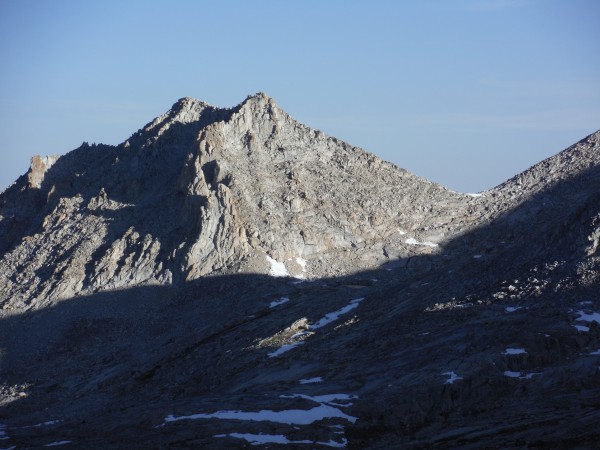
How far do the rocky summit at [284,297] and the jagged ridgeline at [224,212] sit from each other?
0.85 ft

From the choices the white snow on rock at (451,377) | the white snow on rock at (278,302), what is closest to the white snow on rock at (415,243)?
the white snow on rock at (278,302)

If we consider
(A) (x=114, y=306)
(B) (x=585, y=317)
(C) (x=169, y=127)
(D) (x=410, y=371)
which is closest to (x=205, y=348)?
(A) (x=114, y=306)

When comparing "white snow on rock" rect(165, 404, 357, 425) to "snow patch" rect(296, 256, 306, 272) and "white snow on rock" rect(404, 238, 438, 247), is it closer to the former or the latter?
"snow patch" rect(296, 256, 306, 272)

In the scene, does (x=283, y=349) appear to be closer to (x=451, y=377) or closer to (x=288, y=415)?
(x=288, y=415)

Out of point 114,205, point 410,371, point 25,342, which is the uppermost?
point 114,205

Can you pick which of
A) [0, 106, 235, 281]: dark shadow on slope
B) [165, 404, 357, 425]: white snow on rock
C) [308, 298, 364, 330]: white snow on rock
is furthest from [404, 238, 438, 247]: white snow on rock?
[165, 404, 357, 425]: white snow on rock

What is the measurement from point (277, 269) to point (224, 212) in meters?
10.7

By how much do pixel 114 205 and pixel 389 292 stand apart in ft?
148

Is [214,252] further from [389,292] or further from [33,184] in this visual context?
[33,184]

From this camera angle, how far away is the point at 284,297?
458 ft

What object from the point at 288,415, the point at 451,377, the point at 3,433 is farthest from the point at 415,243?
the point at 3,433

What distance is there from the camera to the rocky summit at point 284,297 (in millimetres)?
102375

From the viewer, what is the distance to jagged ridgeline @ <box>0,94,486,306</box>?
150 m

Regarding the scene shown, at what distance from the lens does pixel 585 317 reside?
109 metres
